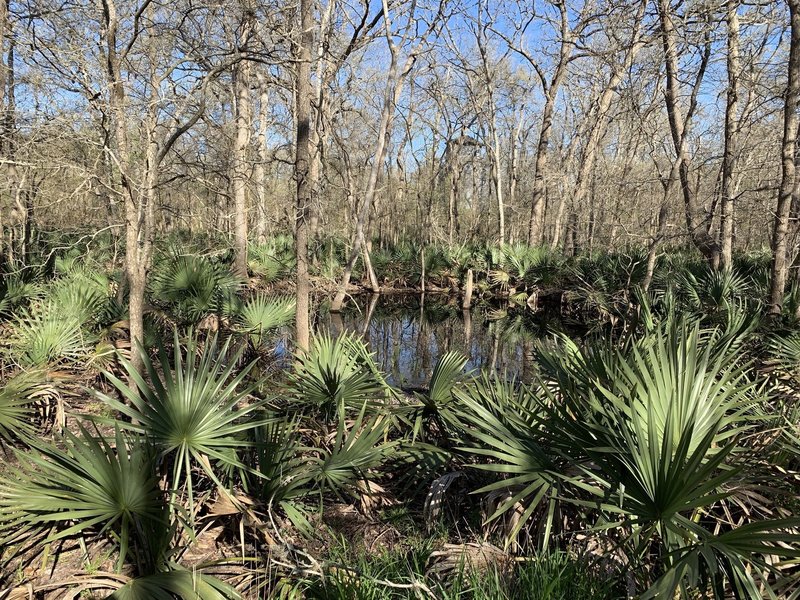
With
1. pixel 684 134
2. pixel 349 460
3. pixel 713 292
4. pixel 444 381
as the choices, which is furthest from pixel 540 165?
pixel 349 460

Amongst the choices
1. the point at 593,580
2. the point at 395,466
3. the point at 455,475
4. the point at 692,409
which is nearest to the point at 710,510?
the point at 692,409

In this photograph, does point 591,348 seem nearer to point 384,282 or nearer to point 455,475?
point 455,475

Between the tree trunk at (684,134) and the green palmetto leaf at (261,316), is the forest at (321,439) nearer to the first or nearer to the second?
the green palmetto leaf at (261,316)

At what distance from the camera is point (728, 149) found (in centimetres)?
982

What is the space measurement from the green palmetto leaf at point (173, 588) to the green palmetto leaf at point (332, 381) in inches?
76.5

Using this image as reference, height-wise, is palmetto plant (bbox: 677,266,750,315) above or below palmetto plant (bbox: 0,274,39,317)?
above

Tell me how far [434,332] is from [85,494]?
10.4m

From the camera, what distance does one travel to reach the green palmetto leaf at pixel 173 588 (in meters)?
2.35

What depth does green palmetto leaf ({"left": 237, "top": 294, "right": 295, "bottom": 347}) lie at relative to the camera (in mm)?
7262

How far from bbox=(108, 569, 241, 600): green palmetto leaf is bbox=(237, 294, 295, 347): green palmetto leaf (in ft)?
15.5

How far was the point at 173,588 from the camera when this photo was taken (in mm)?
2398

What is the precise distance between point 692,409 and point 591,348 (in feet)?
3.02

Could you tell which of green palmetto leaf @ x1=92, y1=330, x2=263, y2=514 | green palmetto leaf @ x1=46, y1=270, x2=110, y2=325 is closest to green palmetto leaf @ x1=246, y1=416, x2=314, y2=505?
green palmetto leaf @ x1=92, y1=330, x2=263, y2=514

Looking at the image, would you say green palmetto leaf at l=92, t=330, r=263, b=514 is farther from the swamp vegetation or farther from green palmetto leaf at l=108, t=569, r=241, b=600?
green palmetto leaf at l=108, t=569, r=241, b=600
